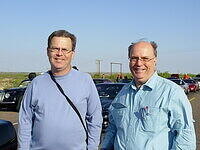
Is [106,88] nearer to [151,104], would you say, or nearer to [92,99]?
[92,99]

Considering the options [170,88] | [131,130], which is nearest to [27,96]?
[131,130]

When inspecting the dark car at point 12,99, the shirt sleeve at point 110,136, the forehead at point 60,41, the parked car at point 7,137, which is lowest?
the dark car at point 12,99

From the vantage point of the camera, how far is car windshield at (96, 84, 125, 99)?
35.9 feet

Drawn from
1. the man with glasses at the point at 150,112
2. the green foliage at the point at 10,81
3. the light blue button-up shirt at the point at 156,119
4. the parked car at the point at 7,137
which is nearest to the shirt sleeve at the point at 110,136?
the man with glasses at the point at 150,112

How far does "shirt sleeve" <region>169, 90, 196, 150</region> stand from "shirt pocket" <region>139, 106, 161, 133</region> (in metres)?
0.10

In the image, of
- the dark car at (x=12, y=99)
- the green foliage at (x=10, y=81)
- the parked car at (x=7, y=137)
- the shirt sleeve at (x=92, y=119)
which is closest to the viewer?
the shirt sleeve at (x=92, y=119)

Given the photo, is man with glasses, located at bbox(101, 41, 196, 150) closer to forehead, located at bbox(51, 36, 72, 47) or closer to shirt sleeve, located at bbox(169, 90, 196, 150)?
shirt sleeve, located at bbox(169, 90, 196, 150)

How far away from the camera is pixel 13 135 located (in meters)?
4.21

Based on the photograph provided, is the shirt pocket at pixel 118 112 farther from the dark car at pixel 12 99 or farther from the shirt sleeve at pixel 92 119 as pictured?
the dark car at pixel 12 99

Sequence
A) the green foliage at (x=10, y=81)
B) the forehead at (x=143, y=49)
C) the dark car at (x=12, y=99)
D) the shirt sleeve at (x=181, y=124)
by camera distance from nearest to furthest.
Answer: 1. the shirt sleeve at (x=181, y=124)
2. the forehead at (x=143, y=49)
3. the dark car at (x=12, y=99)
4. the green foliage at (x=10, y=81)

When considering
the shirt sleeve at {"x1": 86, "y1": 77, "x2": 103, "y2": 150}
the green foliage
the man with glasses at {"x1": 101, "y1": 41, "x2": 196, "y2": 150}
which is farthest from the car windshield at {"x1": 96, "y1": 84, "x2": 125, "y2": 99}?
the green foliage

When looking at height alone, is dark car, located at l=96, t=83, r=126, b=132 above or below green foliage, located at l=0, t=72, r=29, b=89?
above

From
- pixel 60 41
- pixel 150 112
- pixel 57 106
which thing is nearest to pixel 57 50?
pixel 60 41

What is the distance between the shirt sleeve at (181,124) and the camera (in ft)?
8.75
